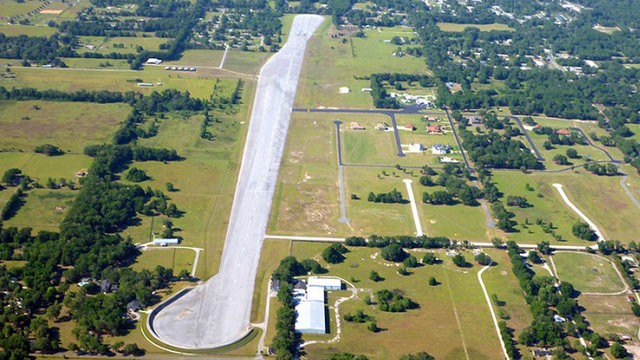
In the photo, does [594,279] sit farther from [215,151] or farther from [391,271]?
[215,151]

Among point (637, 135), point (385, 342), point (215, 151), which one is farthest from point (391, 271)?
point (637, 135)

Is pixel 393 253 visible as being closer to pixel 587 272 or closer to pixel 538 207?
pixel 587 272

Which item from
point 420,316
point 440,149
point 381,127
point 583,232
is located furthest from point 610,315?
point 381,127

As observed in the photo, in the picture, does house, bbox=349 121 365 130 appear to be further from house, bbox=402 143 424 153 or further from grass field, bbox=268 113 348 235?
house, bbox=402 143 424 153

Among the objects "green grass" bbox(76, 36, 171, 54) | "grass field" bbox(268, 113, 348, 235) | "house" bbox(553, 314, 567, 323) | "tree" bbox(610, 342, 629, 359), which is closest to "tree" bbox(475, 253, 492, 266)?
"house" bbox(553, 314, 567, 323)

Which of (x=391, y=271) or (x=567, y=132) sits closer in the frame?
(x=391, y=271)
